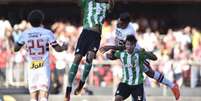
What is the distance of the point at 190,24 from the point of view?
3203 cm

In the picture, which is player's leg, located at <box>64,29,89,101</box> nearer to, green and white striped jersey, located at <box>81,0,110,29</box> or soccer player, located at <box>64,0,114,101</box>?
soccer player, located at <box>64,0,114,101</box>

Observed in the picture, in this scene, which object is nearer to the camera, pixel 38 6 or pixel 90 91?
pixel 90 91

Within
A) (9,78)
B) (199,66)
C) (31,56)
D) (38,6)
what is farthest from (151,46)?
(31,56)

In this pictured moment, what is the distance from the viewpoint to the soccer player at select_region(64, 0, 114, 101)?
17.1 metres

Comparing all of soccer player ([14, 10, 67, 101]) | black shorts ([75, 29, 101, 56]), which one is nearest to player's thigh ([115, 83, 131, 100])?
black shorts ([75, 29, 101, 56])

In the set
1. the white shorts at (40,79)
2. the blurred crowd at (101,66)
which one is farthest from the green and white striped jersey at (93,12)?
the blurred crowd at (101,66)

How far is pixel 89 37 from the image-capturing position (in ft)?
56.3

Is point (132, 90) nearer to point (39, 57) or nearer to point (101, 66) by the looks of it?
point (39, 57)

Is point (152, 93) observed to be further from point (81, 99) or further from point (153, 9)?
point (153, 9)

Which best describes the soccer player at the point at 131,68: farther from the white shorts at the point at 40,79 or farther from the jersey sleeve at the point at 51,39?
the white shorts at the point at 40,79

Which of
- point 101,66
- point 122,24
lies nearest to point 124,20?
point 122,24

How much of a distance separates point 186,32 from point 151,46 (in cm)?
182

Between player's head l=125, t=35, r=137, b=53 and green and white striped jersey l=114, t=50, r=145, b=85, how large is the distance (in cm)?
11

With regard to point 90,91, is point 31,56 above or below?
above
